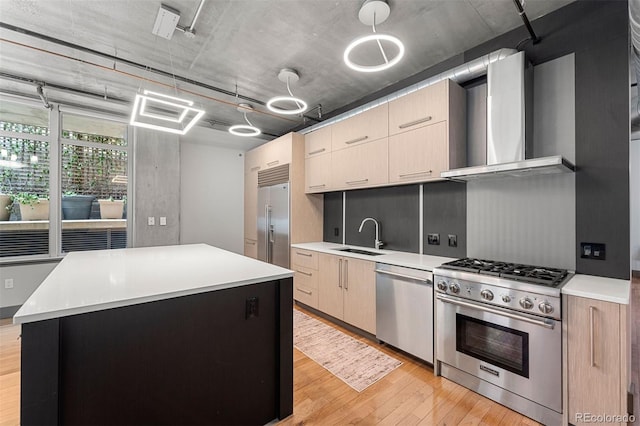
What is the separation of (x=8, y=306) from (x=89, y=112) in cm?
269

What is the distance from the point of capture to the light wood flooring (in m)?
1.79

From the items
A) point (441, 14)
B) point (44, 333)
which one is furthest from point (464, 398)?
point (441, 14)

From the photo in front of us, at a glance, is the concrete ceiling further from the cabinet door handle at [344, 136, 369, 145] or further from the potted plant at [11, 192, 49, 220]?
the potted plant at [11, 192, 49, 220]

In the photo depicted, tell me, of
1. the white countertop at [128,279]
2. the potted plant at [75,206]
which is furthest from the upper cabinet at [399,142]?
the potted plant at [75,206]

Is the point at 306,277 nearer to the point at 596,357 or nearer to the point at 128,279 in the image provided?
the point at 128,279

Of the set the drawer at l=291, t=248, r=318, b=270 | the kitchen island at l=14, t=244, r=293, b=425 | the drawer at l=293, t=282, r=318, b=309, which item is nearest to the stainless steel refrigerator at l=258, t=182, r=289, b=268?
the drawer at l=291, t=248, r=318, b=270

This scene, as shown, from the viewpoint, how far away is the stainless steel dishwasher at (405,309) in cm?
232

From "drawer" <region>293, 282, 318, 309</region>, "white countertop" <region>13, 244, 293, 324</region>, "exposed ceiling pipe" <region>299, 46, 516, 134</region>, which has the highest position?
"exposed ceiling pipe" <region>299, 46, 516, 134</region>

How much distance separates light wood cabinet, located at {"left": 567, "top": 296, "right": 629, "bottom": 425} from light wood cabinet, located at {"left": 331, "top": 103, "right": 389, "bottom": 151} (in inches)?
84.9

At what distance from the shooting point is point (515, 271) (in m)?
2.00

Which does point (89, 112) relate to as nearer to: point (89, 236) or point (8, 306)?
point (89, 236)

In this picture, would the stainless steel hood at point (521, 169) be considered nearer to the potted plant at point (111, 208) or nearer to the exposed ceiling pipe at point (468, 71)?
the exposed ceiling pipe at point (468, 71)

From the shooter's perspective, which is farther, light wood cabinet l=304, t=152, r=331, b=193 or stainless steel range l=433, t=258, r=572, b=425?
light wood cabinet l=304, t=152, r=331, b=193

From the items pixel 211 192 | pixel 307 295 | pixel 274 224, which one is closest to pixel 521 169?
pixel 307 295
